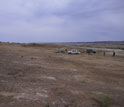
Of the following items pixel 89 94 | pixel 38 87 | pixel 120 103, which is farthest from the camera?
pixel 38 87

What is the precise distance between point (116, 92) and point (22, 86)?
4.60 meters

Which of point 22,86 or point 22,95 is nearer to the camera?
point 22,95

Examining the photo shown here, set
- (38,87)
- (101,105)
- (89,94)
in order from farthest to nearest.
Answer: (38,87), (89,94), (101,105)

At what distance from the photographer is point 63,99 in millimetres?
6410

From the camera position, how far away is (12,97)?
248 inches

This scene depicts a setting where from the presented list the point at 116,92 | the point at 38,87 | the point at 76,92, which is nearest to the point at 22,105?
the point at 38,87

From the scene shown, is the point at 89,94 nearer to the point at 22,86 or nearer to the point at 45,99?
the point at 45,99

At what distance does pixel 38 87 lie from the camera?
777 centimetres

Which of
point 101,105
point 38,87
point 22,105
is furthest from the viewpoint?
point 38,87

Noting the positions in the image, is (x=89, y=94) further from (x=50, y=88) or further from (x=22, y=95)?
(x=22, y=95)

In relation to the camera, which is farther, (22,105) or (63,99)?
(63,99)

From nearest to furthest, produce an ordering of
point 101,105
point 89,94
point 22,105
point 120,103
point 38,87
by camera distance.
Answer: point 22,105 → point 101,105 → point 120,103 → point 89,94 → point 38,87

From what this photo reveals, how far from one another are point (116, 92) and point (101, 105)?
2225mm

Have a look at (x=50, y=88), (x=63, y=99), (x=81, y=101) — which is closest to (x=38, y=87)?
(x=50, y=88)
